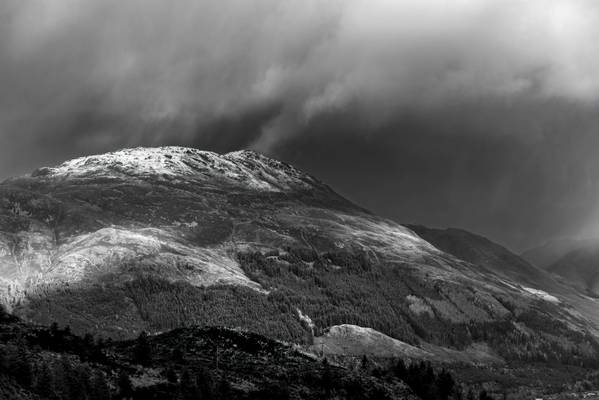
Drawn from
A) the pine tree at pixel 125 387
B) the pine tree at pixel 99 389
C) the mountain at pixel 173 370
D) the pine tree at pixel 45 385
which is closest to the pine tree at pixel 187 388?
the mountain at pixel 173 370

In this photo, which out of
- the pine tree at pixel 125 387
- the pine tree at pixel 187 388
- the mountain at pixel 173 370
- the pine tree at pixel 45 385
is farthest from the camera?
the pine tree at pixel 187 388

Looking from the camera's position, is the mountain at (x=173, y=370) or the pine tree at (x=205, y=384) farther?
the pine tree at (x=205, y=384)

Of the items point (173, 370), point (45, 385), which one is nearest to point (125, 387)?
point (45, 385)

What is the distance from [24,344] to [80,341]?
19790 mm

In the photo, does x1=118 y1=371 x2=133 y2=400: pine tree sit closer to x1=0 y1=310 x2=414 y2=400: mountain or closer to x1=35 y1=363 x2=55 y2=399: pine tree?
x1=0 y1=310 x2=414 y2=400: mountain

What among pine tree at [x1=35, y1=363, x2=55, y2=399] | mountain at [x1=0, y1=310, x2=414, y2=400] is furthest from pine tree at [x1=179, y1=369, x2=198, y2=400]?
pine tree at [x1=35, y1=363, x2=55, y2=399]

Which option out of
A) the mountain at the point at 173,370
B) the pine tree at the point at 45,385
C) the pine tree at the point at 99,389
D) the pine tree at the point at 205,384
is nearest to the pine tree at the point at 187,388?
the mountain at the point at 173,370

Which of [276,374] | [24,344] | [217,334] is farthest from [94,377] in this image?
[217,334]

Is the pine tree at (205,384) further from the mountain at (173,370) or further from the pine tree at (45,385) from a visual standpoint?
the pine tree at (45,385)

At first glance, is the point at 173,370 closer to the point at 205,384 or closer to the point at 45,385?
Result: the point at 205,384

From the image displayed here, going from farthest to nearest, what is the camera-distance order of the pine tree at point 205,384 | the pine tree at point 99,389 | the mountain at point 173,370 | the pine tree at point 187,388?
the pine tree at point 205,384 < the pine tree at point 187,388 < the pine tree at point 99,389 < the mountain at point 173,370

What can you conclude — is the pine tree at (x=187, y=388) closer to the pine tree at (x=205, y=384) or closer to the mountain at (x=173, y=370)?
the mountain at (x=173, y=370)

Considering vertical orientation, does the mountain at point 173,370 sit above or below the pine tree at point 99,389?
above

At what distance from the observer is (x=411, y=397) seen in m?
172
